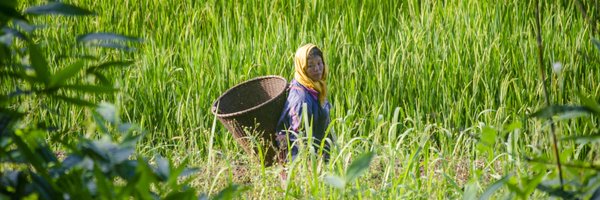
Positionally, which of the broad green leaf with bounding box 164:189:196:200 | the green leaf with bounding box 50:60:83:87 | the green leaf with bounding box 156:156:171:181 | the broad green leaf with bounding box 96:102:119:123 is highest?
the green leaf with bounding box 50:60:83:87

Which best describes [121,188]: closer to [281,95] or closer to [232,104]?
[281,95]

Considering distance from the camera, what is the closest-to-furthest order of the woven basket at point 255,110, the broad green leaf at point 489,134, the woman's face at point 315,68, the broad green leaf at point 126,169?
the broad green leaf at point 126,169
the broad green leaf at point 489,134
the woven basket at point 255,110
the woman's face at point 315,68

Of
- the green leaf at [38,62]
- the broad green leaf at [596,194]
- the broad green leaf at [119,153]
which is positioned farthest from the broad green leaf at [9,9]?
the broad green leaf at [596,194]

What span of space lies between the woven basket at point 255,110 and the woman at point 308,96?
0.15 ft

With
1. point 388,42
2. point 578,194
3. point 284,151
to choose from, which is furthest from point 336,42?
point 578,194

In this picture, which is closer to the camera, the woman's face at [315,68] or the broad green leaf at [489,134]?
the broad green leaf at [489,134]

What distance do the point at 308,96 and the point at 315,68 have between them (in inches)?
5.2

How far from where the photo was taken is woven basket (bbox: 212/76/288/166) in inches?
179

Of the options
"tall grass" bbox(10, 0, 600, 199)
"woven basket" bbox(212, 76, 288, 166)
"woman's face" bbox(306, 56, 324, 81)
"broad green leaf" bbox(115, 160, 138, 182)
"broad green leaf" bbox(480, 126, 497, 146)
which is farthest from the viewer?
"tall grass" bbox(10, 0, 600, 199)

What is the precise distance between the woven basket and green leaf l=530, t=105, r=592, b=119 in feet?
9.29

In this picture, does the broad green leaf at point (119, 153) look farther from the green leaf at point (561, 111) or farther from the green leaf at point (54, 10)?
the green leaf at point (561, 111)

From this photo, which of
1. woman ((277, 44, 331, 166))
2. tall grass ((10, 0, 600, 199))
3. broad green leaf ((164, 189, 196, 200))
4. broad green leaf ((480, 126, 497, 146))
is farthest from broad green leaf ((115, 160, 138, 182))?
woman ((277, 44, 331, 166))

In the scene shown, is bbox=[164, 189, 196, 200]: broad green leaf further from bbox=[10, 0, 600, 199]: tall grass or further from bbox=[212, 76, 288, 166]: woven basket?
bbox=[10, 0, 600, 199]: tall grass

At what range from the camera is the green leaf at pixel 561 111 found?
1.36 metres
